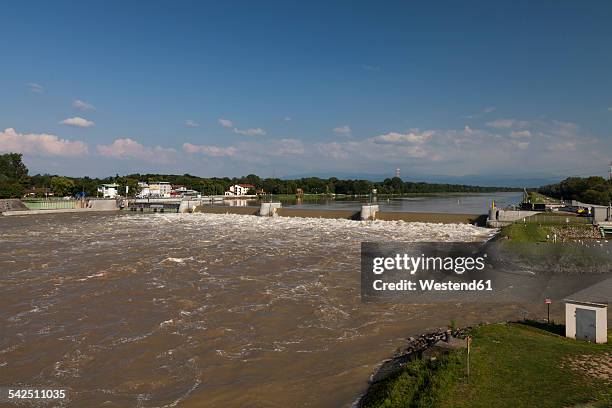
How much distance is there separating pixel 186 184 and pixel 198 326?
386 feet

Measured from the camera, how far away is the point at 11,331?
1045 centimetres

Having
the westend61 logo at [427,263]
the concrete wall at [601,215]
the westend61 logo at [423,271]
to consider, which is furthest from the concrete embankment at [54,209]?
the concrete wall at [601,215]

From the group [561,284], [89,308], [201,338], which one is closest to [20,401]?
[201,338]

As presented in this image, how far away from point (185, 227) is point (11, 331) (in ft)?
→ 87.9

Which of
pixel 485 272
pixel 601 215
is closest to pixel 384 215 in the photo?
pixel 601 215

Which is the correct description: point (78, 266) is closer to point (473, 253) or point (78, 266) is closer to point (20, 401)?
point (20, 401)

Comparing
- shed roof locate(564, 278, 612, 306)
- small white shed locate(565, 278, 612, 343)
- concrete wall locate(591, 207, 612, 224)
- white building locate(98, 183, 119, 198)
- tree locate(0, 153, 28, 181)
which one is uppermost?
tree locate(0, 153, 28, 181)

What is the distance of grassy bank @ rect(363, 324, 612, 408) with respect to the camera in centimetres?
561

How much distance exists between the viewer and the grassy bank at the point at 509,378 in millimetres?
5605

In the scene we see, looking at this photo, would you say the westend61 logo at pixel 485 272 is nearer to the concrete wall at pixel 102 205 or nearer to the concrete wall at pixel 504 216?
the concrete wall at pixel 504 216

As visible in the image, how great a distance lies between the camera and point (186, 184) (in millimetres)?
122938

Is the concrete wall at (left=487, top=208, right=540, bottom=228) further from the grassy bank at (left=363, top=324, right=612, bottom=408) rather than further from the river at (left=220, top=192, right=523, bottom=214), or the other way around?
the grassy bank at (left=363, top=324, right=612, bottom=408)

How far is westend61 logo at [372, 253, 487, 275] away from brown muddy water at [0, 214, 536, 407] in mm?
1354

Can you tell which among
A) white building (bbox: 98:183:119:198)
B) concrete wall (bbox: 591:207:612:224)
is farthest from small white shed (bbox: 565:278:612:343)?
white building (bbox: 98:183:119:198)
